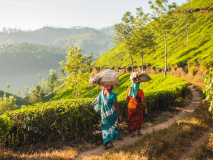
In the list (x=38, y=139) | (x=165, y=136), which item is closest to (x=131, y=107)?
(x=165, y=136)

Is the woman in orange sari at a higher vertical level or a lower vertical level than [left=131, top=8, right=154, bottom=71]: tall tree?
lower

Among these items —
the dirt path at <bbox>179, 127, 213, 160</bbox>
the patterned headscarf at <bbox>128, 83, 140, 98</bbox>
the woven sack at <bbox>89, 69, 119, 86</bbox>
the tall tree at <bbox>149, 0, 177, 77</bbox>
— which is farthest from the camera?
the tall tree at <bbox>149, 0, 177, 77</bbox>

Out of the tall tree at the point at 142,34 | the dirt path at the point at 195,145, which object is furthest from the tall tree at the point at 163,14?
the dirt path at the point at 195,145

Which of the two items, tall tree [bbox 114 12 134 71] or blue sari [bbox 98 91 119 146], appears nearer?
blue sari [bbox 98 91 119 146]

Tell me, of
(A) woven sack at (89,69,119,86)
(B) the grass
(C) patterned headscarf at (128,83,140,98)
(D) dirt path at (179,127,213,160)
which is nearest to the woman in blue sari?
(A) woven sack at (89,69,119,86)

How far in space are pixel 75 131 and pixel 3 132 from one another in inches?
100

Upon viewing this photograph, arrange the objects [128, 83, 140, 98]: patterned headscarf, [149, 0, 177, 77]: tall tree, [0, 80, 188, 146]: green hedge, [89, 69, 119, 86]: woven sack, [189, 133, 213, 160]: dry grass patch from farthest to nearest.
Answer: [149, 0, 177, 77]: tall tree < [128, 83, 140, 98]: patterned headscarf < [0, 80, 188, 146]: green hedge < [89, 69, 119, 86]: woven sack < [189, 133, 213, 160]: dry grass patch

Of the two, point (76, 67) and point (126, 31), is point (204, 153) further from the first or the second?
point (126, 31)

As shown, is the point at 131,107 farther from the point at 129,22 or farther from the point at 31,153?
the point at 129,22

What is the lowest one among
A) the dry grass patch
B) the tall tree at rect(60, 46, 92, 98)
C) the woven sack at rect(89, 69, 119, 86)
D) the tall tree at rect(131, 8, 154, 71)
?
the dry grass patch

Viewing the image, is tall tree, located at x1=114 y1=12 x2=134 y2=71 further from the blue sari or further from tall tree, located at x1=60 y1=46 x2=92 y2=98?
the blue sari

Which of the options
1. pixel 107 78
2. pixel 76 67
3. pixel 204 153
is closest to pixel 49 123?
pixel 107 78

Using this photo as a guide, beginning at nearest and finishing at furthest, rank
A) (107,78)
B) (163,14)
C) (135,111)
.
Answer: (107,78) → (135,111) → (163,14)

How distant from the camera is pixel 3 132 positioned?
508 cm
